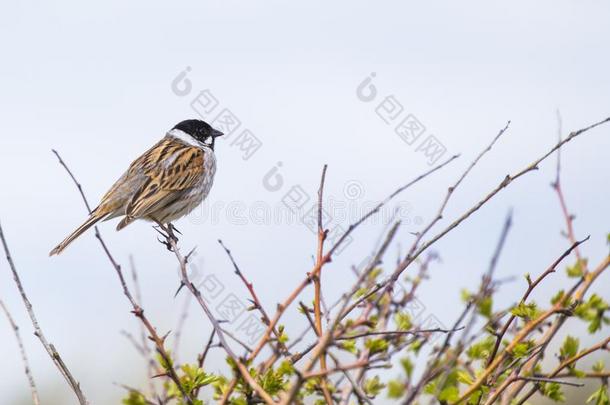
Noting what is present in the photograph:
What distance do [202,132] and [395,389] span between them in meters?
6.60

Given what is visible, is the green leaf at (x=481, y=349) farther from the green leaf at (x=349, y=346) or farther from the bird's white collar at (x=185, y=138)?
the bird's white collar at (x=185, y=138)

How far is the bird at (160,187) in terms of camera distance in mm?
7242

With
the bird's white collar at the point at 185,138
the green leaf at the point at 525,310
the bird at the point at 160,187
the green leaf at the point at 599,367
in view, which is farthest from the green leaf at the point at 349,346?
the bird's white collar at the point at 185,138

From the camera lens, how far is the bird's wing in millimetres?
7285

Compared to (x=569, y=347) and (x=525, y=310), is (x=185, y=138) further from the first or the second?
(x=569, y=347)

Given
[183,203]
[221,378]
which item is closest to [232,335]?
[221,378]

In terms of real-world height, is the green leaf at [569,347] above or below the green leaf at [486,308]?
below

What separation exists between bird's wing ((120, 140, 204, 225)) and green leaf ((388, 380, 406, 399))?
520 centimetres

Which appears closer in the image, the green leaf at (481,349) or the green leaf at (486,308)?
the green leaf at (486,308)

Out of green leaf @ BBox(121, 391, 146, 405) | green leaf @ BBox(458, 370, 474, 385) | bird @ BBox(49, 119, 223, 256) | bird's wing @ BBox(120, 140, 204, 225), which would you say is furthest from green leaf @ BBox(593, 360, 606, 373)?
bird's wing @ BBox(120, 140, 204, 225)

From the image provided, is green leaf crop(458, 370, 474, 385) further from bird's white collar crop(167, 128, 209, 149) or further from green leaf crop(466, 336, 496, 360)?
bird's white collar crop(167, 128, 209, 149)

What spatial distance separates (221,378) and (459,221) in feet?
2.87

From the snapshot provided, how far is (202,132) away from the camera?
337 inches

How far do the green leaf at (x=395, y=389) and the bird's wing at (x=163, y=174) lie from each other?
205 inches
